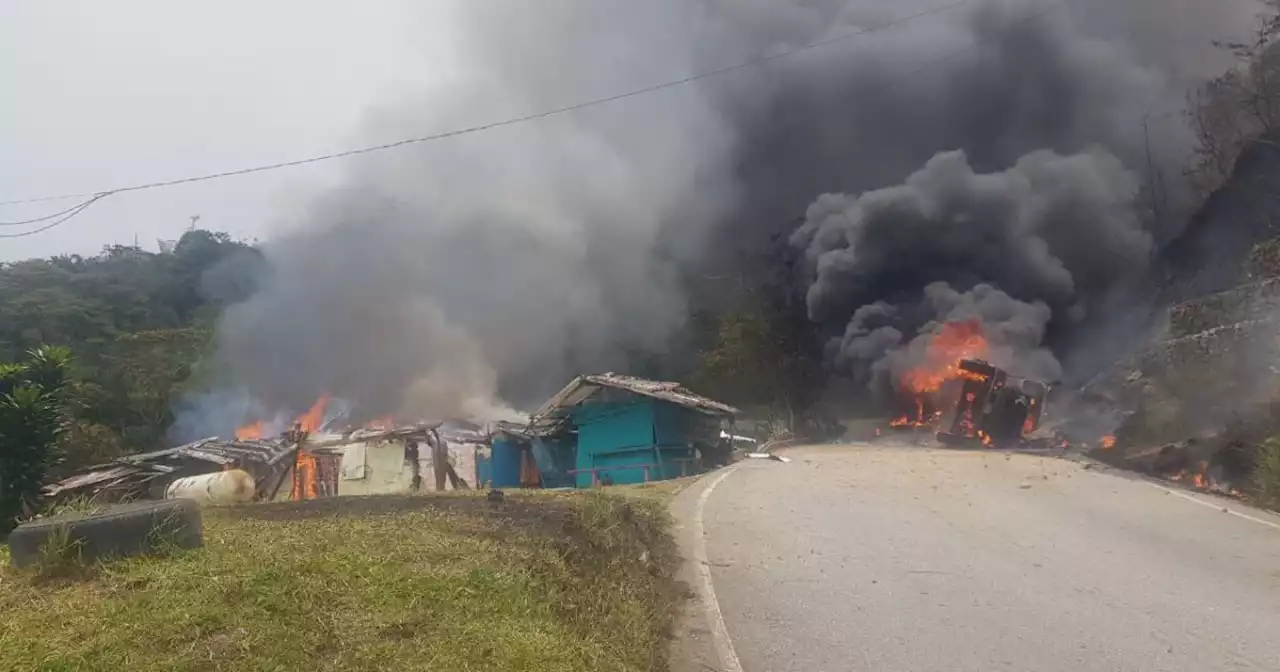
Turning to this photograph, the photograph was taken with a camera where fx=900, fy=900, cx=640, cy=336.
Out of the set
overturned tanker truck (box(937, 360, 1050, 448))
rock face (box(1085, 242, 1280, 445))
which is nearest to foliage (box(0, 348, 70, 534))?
rock face (box(1085, 242, 1280, 445))

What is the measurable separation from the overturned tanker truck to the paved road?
1191 centimetres

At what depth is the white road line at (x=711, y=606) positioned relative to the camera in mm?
6334

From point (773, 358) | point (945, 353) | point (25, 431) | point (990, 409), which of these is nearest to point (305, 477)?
point (25, 431)

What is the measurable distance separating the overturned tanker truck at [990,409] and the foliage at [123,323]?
24712 mm

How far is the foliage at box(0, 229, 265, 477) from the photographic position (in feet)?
108

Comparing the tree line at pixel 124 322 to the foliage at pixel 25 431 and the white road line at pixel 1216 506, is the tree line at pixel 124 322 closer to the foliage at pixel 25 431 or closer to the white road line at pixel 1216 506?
the foliage at pixel 25 431

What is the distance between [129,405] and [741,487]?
91.4 ft

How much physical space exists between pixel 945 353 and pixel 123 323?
3520 cm

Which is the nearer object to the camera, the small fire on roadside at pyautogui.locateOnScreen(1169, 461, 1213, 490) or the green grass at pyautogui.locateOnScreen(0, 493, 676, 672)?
the green grass at pyautogui.locateOnScreen(0, 493, 676, 672)

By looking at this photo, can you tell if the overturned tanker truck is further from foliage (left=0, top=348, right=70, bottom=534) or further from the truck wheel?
the truck wheel

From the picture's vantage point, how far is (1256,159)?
28.4 metres

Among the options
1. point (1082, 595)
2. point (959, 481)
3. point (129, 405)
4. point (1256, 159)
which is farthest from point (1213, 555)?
point (129, 405)

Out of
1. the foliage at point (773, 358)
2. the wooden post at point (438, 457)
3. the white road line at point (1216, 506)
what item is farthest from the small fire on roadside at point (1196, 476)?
the foliage at point (773, 358)

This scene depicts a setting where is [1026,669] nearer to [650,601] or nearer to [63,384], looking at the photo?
[650,601]
